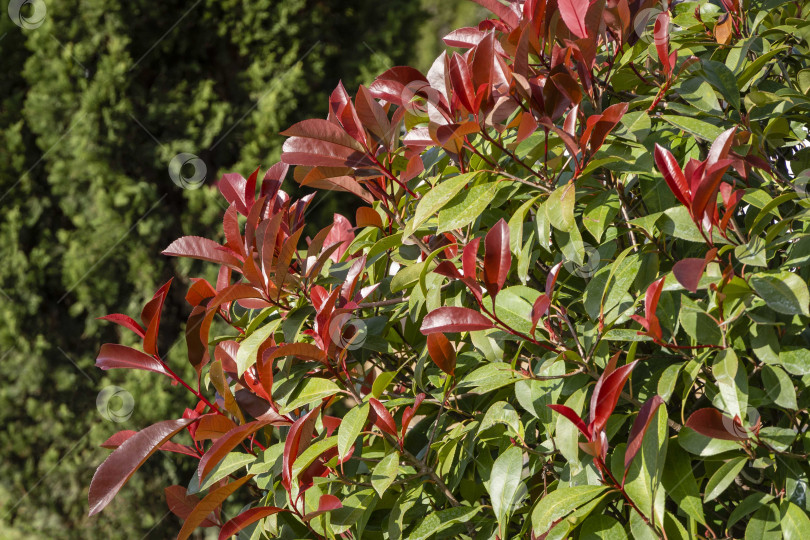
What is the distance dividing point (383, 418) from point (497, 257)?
31 cm

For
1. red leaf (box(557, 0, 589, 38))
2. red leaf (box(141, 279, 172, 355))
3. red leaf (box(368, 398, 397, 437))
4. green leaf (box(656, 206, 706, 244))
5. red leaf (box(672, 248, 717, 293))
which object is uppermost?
red leaf (box(557, 0, 589, 38))

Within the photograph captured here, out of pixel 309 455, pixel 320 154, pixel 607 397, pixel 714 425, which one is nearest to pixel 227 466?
pixel 309 455

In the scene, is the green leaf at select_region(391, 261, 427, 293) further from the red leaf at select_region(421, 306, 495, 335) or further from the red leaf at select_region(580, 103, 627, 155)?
the red leaf at select_region(580, 103, 627, 155)

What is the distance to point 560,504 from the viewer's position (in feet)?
2.91

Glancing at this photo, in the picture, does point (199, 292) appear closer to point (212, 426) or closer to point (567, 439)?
point (212, 426)

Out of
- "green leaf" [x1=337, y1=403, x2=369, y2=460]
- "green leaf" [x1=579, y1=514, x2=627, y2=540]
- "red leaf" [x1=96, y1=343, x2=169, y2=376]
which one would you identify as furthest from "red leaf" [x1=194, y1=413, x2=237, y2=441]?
"green leaf" [x1=579, y1=514, x2=627, y2=540]

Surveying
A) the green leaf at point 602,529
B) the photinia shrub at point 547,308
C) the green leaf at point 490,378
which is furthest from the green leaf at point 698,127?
the green leaf at point 602,529

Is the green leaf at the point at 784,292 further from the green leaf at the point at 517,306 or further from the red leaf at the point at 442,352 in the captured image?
the red leaf at the point at 442,352

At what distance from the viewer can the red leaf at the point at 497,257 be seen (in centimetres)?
103

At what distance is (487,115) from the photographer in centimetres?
106

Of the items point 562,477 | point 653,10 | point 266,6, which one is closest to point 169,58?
point 266,6

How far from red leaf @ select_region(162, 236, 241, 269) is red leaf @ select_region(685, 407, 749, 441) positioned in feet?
2.59

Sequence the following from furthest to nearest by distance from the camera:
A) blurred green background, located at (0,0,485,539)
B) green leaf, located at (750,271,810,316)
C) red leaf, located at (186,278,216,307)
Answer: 1. blurred green background, located at (0,0,485,539)
2. red leaf, located at (186,278,216,307)
3. green leaf, located at (750,271,810,316)

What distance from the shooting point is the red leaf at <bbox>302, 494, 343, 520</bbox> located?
41.9 inches
